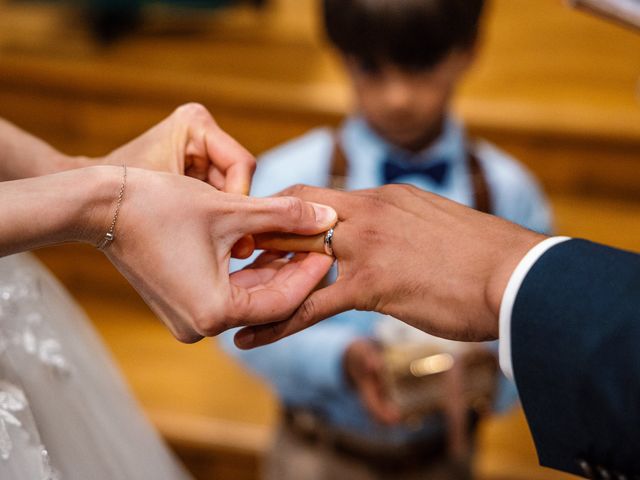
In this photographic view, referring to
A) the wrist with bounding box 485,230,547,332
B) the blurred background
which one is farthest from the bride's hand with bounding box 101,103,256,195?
the blurred background

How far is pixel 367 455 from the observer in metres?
1.27

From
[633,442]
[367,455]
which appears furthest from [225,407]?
[633,442]

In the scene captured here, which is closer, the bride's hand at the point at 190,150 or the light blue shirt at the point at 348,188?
the bride's hand at the point at 190,150

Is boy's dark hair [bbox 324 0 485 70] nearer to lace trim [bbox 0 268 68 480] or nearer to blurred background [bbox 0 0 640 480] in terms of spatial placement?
lace trim [bbox 0 268 68 480]

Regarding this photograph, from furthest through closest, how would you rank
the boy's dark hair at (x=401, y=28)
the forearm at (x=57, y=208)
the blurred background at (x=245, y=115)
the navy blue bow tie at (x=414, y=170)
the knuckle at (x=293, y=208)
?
the blurred background at (x=245, y=115) < the navy blue bow tie at (x=414, y=170) < the boy's dark hair at (x=401, y=28) < the knuckle at (x=293, y=208) < the forearm at (x=57, y=208)

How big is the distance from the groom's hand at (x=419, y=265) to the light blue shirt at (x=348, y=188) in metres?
0.47

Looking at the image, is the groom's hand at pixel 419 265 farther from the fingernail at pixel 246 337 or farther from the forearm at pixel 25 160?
the forearm at pixel 25 160

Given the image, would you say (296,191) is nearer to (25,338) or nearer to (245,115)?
(25,338)

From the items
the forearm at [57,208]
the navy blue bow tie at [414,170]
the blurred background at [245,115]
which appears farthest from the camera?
the blurred background at [245,115]

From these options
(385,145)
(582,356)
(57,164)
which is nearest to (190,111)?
(57,164)

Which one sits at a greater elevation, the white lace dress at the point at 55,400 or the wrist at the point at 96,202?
the wrist at the point at 96,202

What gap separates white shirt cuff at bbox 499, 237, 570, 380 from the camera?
65cm

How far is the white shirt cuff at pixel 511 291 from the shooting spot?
648mm

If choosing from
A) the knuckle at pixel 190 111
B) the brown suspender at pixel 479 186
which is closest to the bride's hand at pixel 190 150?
the knuckle at pixel 190 111
